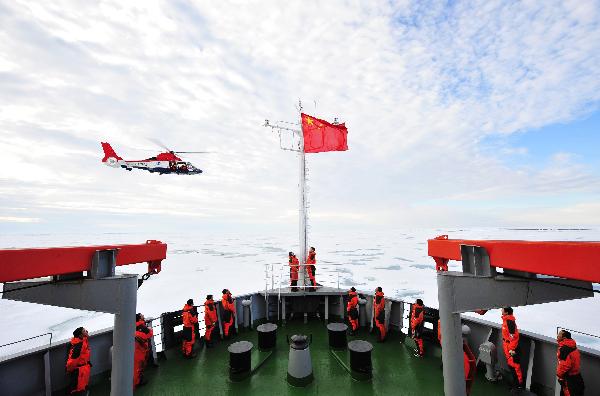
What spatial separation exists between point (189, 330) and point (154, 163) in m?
19.9

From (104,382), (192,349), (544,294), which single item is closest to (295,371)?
(192,349)

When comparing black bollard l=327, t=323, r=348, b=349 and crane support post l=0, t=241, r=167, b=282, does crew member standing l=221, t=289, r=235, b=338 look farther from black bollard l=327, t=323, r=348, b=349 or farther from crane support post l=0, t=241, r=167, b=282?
crane support post l=0, t=241, r=167, b=282

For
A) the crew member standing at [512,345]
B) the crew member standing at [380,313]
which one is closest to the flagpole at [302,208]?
the crew member standing at [380,313]

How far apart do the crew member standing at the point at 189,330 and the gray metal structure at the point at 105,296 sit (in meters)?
3.25

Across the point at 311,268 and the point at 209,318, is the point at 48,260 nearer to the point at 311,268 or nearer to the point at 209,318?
the point at 209,318

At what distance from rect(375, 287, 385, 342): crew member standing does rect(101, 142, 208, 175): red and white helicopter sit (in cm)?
2150

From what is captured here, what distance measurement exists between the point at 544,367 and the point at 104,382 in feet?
32.4

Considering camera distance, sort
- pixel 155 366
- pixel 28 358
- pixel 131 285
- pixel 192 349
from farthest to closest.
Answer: pixel 192 349, pixel 155 366, pixel 28 358, pixel 131 285

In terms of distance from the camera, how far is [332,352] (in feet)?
26.5

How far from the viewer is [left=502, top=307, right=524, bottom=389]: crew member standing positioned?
609 cm

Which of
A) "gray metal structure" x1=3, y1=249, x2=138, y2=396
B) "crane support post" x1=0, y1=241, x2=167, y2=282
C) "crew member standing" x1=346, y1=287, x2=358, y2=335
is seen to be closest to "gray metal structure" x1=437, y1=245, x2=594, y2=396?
"gray metal structure" x1=3, y1=249, x2=138, y2=396

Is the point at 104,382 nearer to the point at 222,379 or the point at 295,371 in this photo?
the point at 222,379

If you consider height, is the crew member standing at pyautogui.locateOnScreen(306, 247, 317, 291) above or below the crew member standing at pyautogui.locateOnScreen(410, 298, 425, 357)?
above

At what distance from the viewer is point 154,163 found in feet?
79.4
